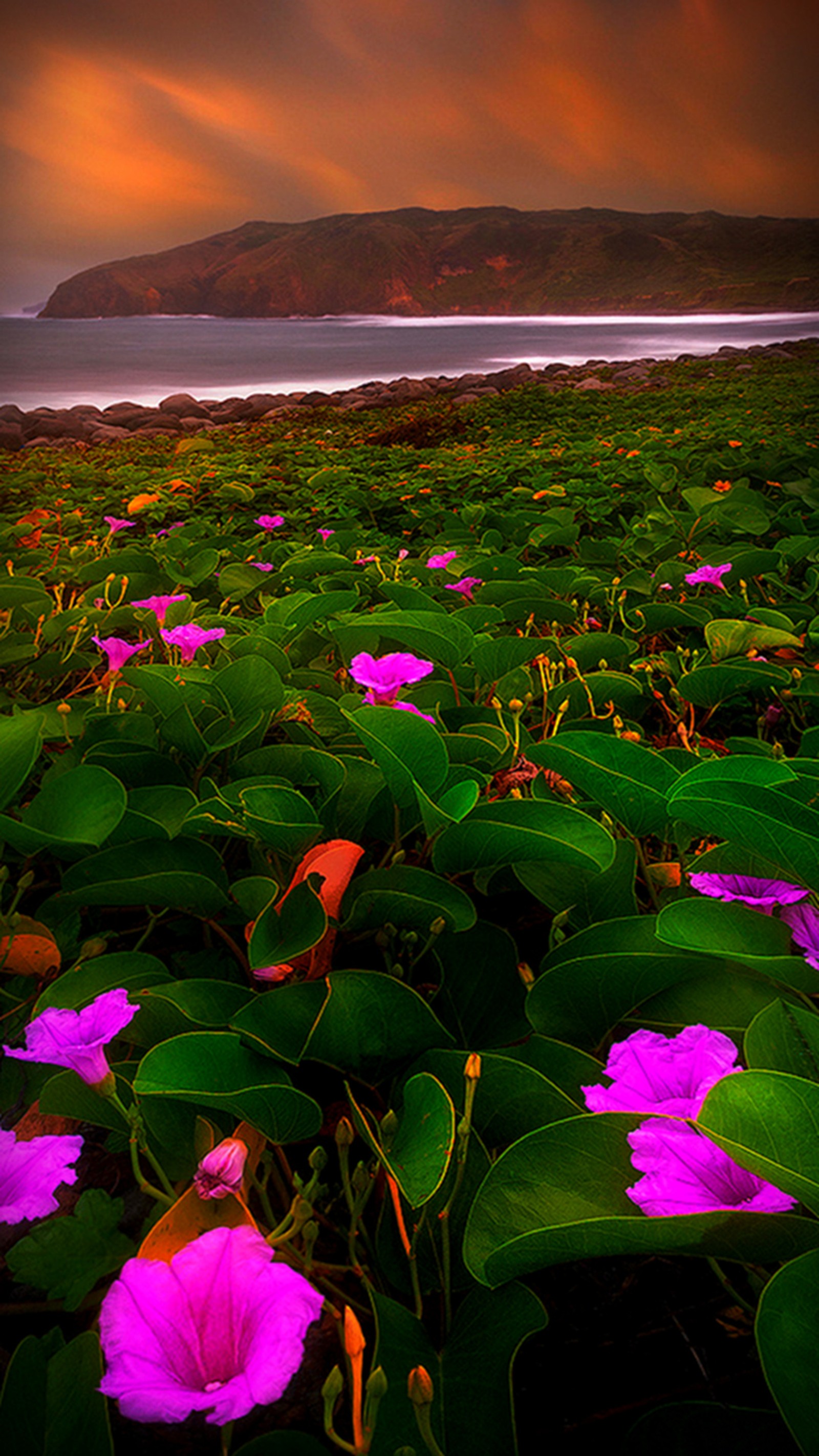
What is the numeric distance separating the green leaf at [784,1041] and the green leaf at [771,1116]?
0.08 m

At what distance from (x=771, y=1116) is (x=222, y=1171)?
0.32m

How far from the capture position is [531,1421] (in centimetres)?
44

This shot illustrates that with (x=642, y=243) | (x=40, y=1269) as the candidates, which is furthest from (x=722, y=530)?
(x=642, y=243)

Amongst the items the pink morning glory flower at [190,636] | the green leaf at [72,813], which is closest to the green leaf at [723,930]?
the green leaf at [72,813]

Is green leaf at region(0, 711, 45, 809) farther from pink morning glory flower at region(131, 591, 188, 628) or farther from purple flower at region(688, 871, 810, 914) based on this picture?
pink morning glory flower at region(131, 591, 188, 628)

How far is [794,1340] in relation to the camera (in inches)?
13.1

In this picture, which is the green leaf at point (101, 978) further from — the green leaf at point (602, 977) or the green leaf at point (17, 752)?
the green leaf at point (602, 977)

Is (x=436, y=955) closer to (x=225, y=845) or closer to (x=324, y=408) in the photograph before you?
(x=225, y=845)

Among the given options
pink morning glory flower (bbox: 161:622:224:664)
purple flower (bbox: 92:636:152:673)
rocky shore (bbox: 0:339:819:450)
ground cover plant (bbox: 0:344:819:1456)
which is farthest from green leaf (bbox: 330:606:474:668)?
rocky shore (bbox: 0:339:819:450)

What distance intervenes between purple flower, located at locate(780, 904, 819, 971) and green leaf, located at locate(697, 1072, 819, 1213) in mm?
194

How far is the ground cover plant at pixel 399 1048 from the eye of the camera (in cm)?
38

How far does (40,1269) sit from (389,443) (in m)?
6.27

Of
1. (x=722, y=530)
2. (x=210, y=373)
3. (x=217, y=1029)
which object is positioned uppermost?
(x=210, y=373)

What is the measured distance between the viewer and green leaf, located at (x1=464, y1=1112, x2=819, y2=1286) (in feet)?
1.13
